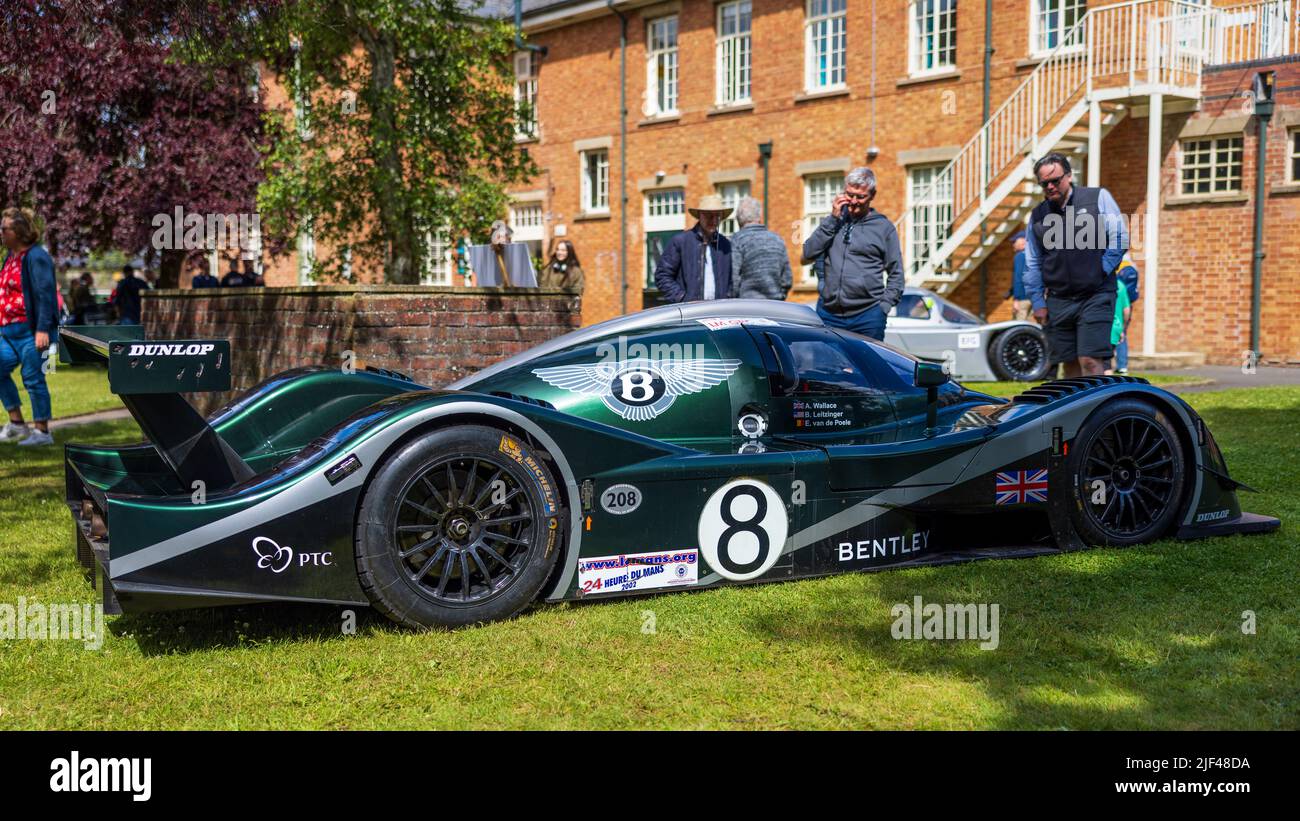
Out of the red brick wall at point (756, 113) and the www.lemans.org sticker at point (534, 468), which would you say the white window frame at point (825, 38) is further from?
the www.lemans.org sticker at point (534, 468)

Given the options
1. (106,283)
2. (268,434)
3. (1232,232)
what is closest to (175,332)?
(268,434)

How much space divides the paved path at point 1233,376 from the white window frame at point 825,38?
897 centimetres

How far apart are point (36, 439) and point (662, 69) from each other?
19902mm

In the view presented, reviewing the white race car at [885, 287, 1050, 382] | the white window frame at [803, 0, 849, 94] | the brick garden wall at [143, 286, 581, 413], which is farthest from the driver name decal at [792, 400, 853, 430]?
the white window frame at [803, 0, 849, 94]

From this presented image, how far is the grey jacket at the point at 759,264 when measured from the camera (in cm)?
926

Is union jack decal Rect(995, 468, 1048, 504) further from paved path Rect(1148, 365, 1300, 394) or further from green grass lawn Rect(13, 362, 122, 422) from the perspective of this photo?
paved path Rect(1148, 365, 1300, 394)

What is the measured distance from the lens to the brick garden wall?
9461 millimetres

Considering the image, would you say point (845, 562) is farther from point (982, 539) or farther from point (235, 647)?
point (235, 647)

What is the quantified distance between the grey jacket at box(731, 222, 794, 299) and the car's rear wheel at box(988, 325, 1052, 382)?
7849mm

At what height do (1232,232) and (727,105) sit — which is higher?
(727,105)

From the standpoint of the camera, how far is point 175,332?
41.5ft

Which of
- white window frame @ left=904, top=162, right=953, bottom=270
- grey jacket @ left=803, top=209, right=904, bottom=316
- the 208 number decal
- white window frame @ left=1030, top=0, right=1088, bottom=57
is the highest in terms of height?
white window frame @ left=1030, top=0, right=1088, bottom=57

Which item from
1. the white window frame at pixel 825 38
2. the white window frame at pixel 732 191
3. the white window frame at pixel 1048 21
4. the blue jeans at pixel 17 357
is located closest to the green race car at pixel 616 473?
the blue jeans at pixel 17 357
